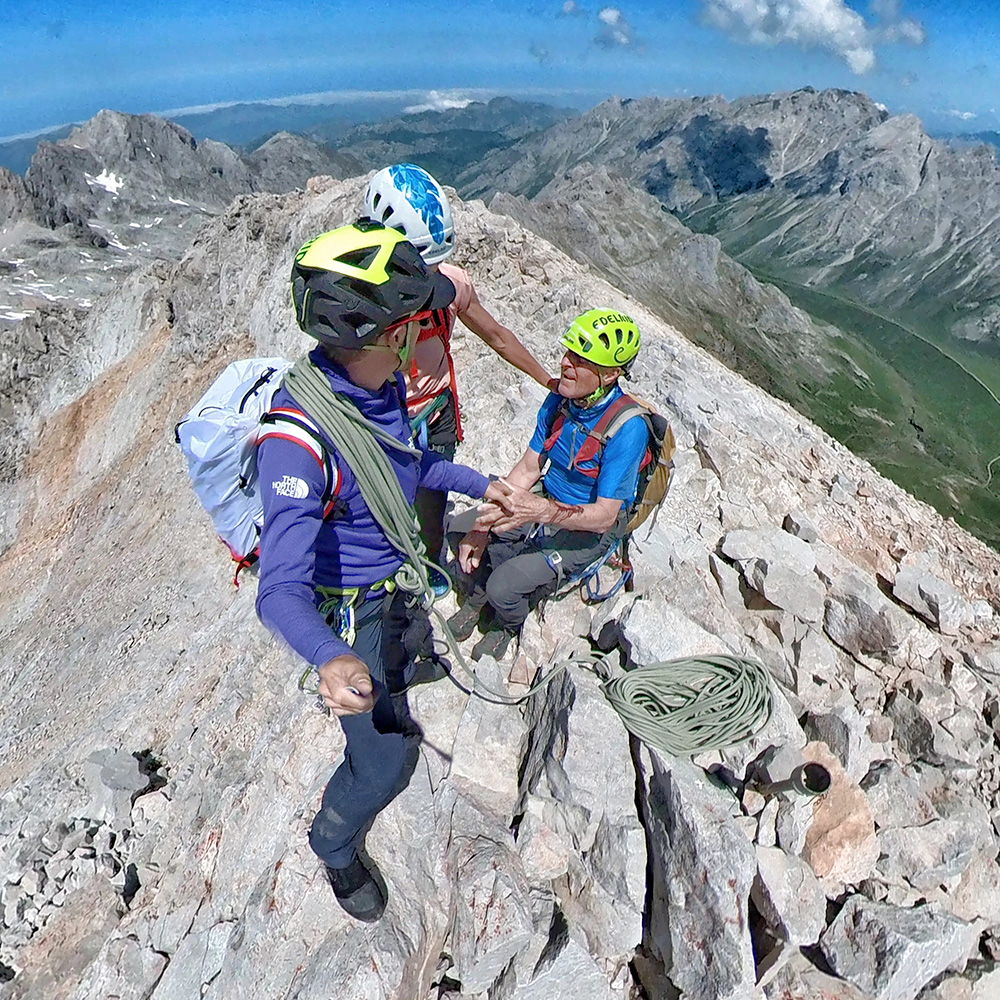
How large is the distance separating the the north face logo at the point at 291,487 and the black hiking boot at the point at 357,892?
3.36m

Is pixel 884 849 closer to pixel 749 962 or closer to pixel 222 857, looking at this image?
pixel 749 962

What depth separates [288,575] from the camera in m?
4.21

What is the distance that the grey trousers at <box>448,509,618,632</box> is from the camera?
7586 mm

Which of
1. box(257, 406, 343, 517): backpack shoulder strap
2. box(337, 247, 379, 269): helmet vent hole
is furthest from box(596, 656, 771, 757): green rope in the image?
box(337, 247, 379, 269): helmet vent hole

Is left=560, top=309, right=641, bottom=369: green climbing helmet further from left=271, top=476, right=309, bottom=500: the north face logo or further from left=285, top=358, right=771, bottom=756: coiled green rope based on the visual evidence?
left=271, top=476, right=309, bottom=500: the north face logo

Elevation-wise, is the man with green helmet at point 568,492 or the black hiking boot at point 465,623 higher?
the man with green helmet at point 568,492

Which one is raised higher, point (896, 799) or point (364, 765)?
point (364, 765)

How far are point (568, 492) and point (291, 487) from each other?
4.24 metres

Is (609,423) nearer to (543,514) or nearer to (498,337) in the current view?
(543,514)

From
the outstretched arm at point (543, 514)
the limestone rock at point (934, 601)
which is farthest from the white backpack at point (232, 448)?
the limestone rock at point (934, 601)

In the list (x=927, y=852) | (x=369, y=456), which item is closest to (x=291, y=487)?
(x=369, y=456)

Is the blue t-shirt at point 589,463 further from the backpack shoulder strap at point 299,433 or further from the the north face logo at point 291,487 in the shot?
the the north face logo at point 291,487

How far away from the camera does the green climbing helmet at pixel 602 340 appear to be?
7336 millimetres

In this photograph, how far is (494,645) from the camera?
26.6 ft
